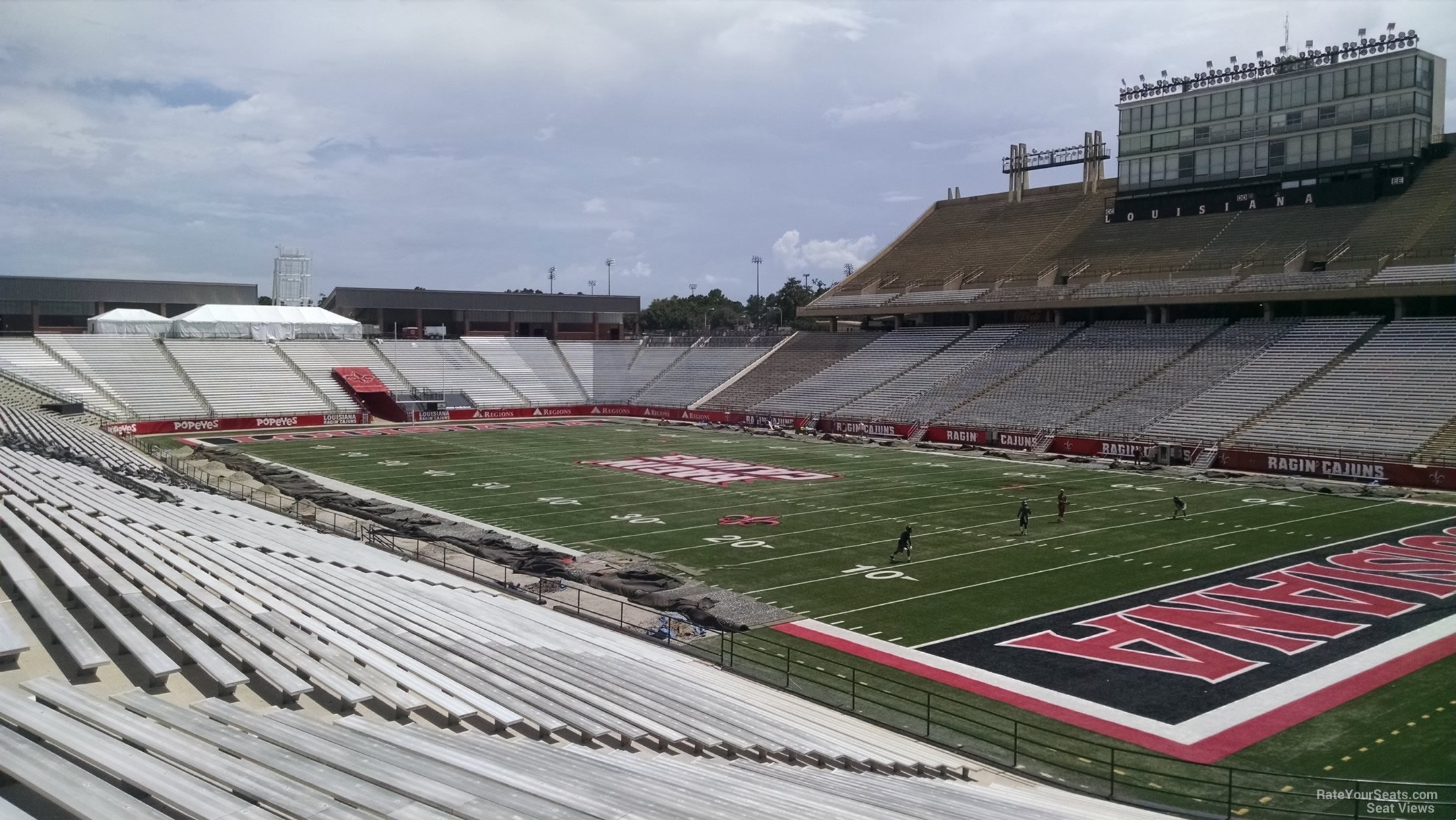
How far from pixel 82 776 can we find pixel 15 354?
62868 millimetres

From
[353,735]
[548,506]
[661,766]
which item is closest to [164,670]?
[353,735]

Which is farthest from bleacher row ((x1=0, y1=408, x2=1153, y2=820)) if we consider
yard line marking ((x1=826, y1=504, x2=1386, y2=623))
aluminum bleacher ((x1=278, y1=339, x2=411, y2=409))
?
aluminum bleacher ((x1=278, y1=339, x2=411, y2=409))

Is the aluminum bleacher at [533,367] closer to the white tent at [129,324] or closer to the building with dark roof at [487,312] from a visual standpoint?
the building with dark roof at [487,312]

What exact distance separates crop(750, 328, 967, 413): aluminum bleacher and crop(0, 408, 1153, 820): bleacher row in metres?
43.4

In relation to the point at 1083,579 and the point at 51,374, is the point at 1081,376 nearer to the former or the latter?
the point at 1083,579

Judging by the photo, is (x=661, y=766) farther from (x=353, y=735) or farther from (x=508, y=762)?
(x=353, y=735)

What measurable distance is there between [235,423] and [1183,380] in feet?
158

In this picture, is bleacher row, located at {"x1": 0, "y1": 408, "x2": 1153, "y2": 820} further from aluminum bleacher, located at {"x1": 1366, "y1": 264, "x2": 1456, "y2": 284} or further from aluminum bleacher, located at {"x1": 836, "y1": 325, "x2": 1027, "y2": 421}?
aluminum bleacher, located at {"x1": 1366, "y1": 264, "x2": 1456, "y2": 284}

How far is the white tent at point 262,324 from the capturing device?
6762 cm

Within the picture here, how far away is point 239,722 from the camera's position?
7.36 meters

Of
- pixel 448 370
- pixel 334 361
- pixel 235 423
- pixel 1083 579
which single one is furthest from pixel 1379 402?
pixel 334 361

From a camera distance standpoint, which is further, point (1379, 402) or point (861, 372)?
point (861, 372)

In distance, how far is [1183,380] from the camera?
4684cm

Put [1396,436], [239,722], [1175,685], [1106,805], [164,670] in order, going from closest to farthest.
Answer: [239,722] < [164,670] < [1106,805] < [1175,685] < [1396,436]
